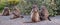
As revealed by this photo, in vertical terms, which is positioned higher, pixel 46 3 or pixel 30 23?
pixel 46 3

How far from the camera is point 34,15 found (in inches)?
307

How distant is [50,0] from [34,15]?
244 cm

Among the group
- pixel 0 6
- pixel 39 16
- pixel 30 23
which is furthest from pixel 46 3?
pixel 0 6

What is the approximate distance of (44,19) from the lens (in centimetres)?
811

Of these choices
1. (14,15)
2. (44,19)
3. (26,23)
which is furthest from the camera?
(14,15)

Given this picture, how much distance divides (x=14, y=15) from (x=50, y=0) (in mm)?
2205

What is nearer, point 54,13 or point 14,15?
point 14,15

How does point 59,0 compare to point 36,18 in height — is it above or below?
above

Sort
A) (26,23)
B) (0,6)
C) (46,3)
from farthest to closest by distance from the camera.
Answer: (0,6), (46,3), (26,23)

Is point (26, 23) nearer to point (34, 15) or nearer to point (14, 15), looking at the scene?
point (34, 15)

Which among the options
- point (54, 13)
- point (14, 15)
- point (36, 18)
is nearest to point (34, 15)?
point (36, 18)

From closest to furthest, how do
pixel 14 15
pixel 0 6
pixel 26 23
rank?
pixel 26 23
pixel 14 15
pixel 0 6

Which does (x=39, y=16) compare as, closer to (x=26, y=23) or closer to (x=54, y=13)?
(x=26, y=23)

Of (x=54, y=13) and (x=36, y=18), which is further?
(x=54, y=13)
